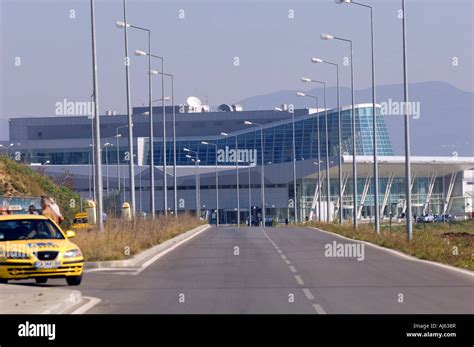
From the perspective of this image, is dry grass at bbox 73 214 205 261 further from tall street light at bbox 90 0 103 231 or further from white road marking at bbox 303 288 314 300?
white road marking at bbox 303 288 314 300

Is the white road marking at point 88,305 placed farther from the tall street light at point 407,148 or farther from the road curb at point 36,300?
the tall street light at point 407,148

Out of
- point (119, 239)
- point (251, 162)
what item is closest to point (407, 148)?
point (119, 239)

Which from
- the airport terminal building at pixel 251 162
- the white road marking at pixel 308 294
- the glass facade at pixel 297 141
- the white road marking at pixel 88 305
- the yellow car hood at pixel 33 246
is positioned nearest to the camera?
the white road marking at pixel 88 305

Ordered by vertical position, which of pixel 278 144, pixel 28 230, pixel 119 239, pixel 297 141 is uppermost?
pixel 297 141

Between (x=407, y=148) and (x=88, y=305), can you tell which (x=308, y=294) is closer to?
(x=88, y=305)

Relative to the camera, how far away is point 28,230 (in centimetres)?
2378

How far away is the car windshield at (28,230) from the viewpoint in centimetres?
2331

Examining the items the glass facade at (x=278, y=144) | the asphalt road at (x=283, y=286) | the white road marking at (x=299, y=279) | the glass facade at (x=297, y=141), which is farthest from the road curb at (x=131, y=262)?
the glass facade at (x=278, y=144)

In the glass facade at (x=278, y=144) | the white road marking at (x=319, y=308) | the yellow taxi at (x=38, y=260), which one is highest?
the glass facade at (x=278, y=144)

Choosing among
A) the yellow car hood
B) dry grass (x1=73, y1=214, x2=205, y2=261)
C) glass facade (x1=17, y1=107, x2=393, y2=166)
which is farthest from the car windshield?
glass facade (x1=17, y1=107, x2=393, y2=166)

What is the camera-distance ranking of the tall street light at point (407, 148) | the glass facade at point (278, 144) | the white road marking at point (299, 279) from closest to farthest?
the white road marking at point (299, 279)
the tall street light at point (407, 148)
the glass facade at point (278, 144)

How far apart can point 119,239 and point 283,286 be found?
41.5 ft

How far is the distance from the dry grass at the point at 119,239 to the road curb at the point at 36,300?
29.3ft
